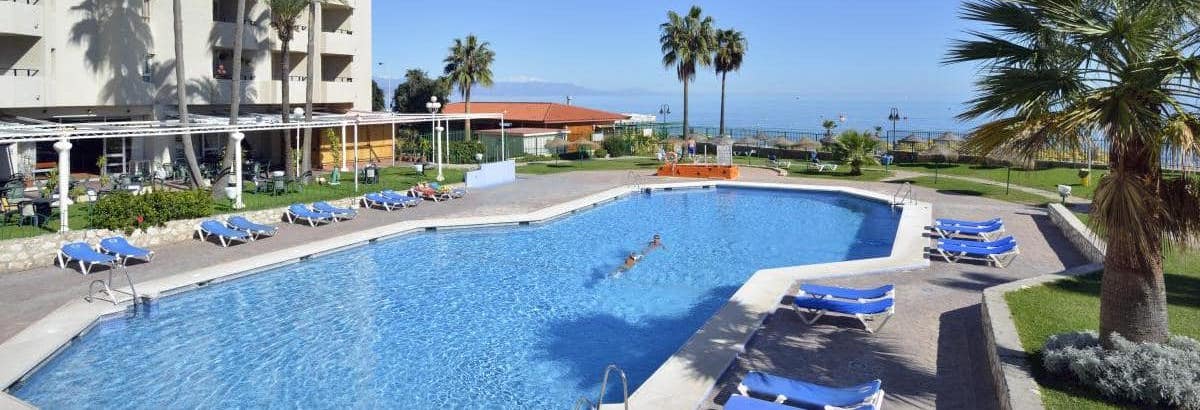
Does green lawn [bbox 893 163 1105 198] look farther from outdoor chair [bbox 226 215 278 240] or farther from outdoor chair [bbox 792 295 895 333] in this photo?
outdoor chair [bbox 226 215 278 240]

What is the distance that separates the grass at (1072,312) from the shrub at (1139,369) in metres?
0.14

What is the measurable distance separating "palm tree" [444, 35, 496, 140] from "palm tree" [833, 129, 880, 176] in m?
17.9

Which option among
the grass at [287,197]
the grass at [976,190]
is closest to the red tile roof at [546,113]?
the grass at [287,197]

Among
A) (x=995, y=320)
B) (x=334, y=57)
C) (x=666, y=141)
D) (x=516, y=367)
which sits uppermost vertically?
(x=334, y=57)

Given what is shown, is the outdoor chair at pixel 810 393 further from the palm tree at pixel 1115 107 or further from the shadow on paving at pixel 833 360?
the palm tree at pixel 1115 107

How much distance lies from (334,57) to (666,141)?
19.2 metres

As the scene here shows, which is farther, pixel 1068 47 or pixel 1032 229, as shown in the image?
pixel 1032 229

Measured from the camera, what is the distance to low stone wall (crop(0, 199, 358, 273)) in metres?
15.5

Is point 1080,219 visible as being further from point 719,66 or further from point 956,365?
point 719,66

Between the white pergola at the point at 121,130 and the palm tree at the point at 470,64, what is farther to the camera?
the palm tree at the point at 470,64

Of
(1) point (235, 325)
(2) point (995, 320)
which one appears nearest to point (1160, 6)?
(2) point (995, 320)

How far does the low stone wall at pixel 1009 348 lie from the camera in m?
8.26

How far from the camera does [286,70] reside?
26656mm

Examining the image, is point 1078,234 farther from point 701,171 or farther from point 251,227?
point 251,227
